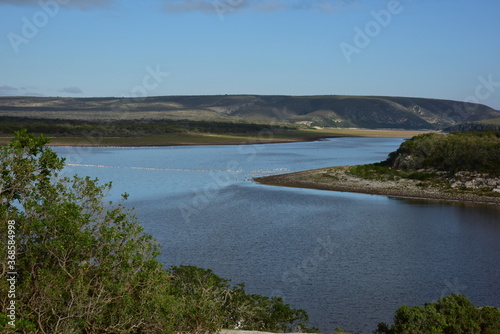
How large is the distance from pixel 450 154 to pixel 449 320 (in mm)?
45647

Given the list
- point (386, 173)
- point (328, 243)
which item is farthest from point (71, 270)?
point (386, 173)

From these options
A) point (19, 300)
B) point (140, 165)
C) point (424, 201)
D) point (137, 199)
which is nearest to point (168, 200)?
point (137, 199)

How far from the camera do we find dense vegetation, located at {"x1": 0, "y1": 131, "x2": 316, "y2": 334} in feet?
39.1

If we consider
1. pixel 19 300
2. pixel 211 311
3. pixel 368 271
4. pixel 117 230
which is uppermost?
pixel 117 230

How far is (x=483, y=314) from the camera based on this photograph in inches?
650

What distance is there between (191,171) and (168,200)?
80.9 feet

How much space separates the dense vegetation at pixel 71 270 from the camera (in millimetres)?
11914

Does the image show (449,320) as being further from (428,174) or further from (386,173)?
(386,173)

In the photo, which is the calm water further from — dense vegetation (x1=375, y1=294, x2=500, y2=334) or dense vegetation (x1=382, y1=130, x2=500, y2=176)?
dense vegetation (x1=382, y1=130, x2=500, y2=176)

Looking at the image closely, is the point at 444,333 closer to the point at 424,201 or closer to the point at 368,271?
the point at 368,271

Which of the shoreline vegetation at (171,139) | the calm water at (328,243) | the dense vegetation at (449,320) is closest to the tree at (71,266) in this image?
the dense vegetation at (449,320)

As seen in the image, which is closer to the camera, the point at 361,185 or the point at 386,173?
the point at 361,185

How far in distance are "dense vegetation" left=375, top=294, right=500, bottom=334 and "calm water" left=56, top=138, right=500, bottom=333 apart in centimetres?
384

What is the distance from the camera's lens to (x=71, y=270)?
41.3 ft
